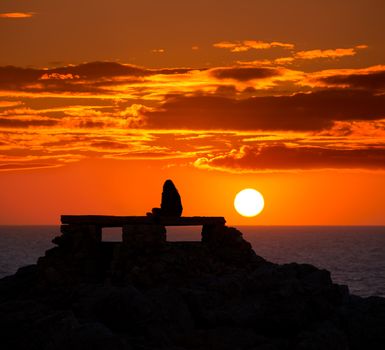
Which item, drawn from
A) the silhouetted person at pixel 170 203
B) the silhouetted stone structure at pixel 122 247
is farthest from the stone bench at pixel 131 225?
the silhouetted person at pixel 170 203

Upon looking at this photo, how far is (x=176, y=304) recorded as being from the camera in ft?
90.9

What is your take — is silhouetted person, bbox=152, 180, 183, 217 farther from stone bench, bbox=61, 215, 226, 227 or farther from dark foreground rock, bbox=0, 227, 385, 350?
dark foreground rock, bbox=0, 227, 385, 350

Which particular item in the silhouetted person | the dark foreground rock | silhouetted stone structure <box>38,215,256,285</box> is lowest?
the dark foreground rock

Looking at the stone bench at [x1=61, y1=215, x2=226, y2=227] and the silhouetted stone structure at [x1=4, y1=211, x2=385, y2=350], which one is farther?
the stone bench at [x1=61, y1=215, x2=226, y2=227]

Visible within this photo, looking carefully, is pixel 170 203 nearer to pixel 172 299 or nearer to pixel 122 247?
pixel 122 247

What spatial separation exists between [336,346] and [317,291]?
3101 millimetres

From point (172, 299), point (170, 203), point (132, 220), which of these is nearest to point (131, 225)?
point (132, 220)

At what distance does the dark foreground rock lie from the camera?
25.9 metres

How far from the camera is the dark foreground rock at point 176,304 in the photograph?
25922 mm

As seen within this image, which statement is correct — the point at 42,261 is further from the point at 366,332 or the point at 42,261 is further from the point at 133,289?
the point at 366,332

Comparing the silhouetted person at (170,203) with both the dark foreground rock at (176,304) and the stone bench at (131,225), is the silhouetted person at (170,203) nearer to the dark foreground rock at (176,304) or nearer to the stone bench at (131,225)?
the stone bench at (131,225)

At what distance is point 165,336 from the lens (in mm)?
26000


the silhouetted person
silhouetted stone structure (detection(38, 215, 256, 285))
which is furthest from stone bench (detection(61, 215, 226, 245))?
the silhouetted person

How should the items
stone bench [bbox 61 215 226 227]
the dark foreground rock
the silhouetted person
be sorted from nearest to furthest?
the dark foreground rock → stone bench [bbox 61 215 226 227] → the silhouetted person
